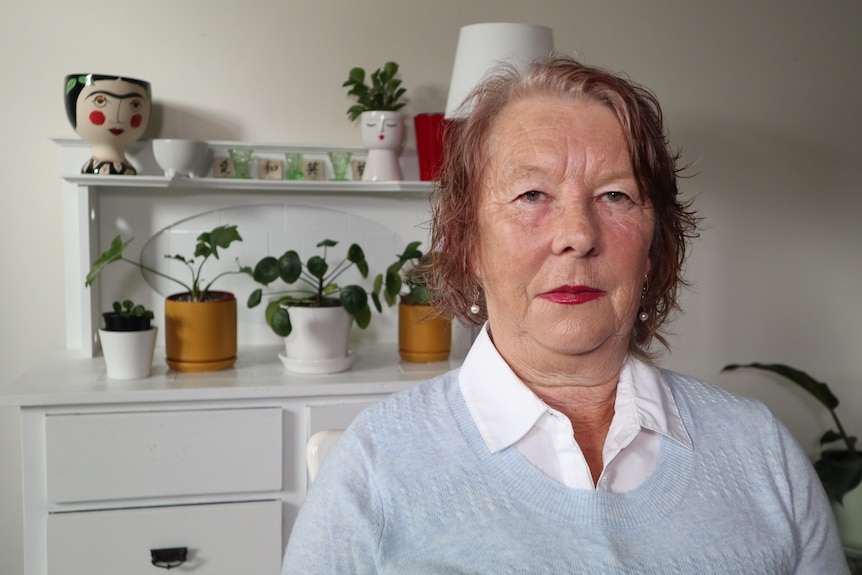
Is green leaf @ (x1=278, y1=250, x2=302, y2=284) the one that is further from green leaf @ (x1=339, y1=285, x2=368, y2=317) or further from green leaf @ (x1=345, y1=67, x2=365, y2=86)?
green leaf @ (x1=345, y1=67, x2=365, y2=86)

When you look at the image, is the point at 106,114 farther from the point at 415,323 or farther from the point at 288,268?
the point at 415,323

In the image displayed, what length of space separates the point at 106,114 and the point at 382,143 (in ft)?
2.26

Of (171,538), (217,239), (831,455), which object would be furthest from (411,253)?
(831,455)

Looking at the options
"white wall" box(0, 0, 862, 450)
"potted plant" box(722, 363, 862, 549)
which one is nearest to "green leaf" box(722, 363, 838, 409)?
"potted plant" box(722, 363, 862, 549)

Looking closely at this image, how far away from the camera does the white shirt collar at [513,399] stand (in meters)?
1.02

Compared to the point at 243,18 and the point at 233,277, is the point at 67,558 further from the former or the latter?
the point at 243,18

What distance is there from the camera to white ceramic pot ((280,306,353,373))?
199 centimetres

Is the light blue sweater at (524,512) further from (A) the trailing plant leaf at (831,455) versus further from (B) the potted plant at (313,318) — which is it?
(A) the trailing plant leaf at (831,455)

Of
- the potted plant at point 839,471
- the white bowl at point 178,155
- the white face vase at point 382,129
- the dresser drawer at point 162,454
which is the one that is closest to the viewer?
the dresser drawer at point 162,454

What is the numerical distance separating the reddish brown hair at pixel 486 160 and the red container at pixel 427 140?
97cm

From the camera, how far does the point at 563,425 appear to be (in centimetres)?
102

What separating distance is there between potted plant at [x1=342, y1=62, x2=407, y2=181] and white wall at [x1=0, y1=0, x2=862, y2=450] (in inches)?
5.6

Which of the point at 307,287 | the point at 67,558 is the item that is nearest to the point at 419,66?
the point at 307,287

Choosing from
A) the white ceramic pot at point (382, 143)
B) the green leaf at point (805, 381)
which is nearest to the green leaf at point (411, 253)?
the white ceramic pot at point (382, 143)
